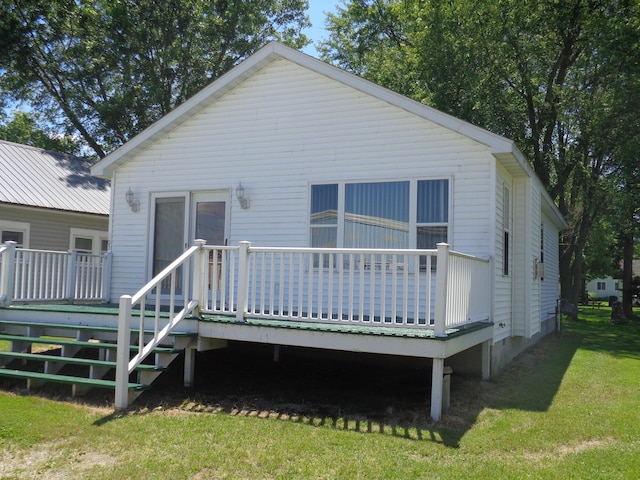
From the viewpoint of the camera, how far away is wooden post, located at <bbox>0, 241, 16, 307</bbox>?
360 inches

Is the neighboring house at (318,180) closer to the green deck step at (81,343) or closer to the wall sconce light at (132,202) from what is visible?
the wall sconce light at (132,202)

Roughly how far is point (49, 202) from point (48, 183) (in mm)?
1146

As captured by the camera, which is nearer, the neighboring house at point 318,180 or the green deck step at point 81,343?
the green deck step at point 81,343

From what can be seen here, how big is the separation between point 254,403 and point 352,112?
490cm

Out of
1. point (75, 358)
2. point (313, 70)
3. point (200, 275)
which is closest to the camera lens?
point (200, 275)

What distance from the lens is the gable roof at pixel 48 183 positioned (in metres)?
14.8

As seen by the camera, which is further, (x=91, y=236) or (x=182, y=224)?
(x=91, y=236)

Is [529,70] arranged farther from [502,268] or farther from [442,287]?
[442,287]

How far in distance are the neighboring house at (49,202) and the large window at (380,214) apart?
348 inches

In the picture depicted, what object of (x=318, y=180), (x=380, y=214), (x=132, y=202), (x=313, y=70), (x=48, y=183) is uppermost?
(x=313, y=70)

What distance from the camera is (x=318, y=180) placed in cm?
946

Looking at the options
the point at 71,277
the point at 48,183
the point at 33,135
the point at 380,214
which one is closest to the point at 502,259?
the point at 380,214

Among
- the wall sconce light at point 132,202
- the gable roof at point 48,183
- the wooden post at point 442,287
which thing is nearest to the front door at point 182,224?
the wall sconce light at point 132,202

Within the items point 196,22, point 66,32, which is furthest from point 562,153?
point 66,32
